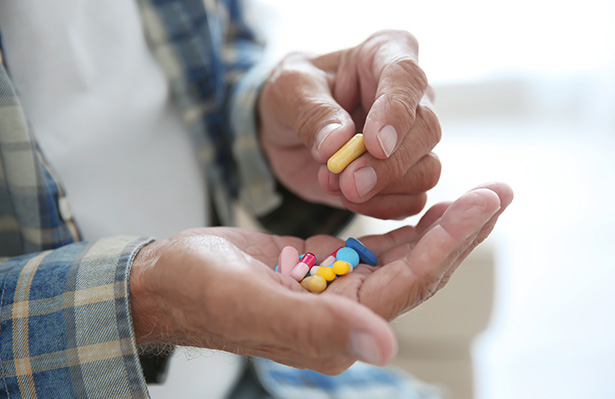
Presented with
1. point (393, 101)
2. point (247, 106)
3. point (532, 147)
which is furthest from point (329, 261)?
point (532, 147)

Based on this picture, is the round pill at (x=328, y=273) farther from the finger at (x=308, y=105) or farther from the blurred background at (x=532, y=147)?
the blurred background at (x=532, y=147)

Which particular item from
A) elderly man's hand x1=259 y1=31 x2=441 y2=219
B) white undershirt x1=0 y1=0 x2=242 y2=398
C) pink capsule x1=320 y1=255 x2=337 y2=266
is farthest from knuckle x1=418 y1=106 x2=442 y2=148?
white undershirt x1=0 y1=0 x2=242 y2=398

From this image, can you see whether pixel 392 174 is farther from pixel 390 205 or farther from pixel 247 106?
pixel 247 106

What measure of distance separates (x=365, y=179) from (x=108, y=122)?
0.49m

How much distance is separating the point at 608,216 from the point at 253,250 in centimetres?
238

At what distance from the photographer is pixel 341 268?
64cm

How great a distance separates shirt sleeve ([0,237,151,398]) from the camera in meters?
0.55

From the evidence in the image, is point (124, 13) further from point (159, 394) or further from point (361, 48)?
point (159, 394)

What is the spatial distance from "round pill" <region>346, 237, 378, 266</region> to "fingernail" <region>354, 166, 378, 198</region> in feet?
0.22

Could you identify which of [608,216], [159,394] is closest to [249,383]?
[159,394]

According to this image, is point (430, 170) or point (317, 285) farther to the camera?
point (430, 170)

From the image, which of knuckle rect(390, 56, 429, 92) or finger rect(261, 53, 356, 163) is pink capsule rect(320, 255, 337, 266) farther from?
knuckle rect(390, 56, 429, 92)

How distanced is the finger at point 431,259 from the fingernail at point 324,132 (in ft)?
0.66

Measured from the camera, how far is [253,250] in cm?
68
